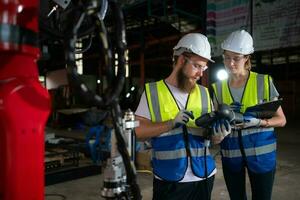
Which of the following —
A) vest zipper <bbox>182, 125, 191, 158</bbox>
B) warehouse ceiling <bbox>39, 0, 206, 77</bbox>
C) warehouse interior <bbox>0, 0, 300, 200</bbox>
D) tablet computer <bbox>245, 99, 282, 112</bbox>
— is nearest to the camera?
warehouse interior <bbox>0, 0, 300, 200</bbox>

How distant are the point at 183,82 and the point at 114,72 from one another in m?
1.06

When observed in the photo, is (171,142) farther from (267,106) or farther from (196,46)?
(267,106)

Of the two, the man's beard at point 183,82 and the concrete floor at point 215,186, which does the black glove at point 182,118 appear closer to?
the man's beard at point 183,82

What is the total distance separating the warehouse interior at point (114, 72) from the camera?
954 mm

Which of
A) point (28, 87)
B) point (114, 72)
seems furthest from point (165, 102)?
point (28, 87)

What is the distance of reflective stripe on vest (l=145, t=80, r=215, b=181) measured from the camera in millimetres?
1907

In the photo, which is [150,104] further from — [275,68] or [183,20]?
[275,68]

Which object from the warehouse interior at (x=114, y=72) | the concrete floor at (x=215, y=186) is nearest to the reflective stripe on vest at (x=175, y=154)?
the warehouse interior at (x=114, y=72)

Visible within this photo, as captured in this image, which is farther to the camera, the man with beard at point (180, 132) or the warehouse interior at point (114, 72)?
the man with beard at point (180, 132)

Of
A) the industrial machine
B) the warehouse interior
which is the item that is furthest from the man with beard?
the industrial machine

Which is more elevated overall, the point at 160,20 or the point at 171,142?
the point at 160,20

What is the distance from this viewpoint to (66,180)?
204 inches

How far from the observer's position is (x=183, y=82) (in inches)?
78.0

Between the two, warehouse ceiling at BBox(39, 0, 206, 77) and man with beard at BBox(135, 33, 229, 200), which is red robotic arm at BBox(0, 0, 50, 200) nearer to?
man with beard at BBox(135, 33, 229, 200)
